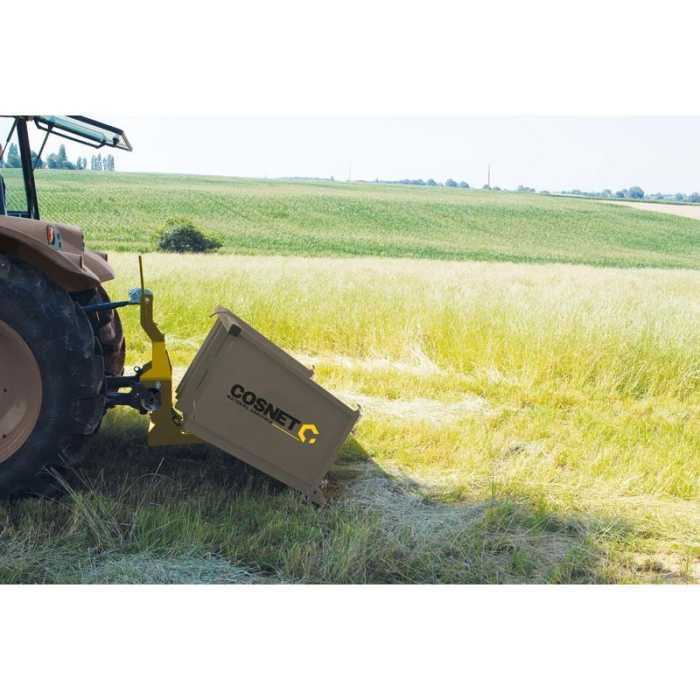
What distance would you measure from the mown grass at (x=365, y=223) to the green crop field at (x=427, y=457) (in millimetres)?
15448

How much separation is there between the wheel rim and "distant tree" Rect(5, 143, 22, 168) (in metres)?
1.18

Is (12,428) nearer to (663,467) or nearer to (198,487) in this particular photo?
(198,487)

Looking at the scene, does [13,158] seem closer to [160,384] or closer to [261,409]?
[160,384]

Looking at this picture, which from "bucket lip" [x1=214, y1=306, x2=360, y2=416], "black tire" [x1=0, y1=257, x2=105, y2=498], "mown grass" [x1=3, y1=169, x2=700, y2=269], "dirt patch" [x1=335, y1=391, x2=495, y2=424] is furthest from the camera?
"mown grass" [x1=3, y1=169, x2=700, y2=269]

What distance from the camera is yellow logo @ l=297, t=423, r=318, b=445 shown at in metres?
3.84

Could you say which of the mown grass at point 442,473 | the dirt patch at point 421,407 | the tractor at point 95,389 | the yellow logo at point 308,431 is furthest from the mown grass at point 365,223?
the yellow logo at point 308,431

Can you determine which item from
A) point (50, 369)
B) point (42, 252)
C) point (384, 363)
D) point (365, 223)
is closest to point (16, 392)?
point (50, 369)

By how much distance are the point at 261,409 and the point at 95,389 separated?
0.75 m

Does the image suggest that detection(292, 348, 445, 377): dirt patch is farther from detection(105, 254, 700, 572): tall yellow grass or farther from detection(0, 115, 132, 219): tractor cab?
detection(0, 115, 132, 219): tractor cab

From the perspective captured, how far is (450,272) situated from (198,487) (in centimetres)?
939

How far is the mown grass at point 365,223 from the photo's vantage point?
91.7 ft

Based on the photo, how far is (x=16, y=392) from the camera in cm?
356

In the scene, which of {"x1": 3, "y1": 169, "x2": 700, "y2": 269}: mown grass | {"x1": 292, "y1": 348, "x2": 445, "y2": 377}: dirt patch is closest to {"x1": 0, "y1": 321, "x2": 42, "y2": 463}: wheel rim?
{"x1": 292, "y1": 348, "x2": 445, "y2": 377}: dirt patch

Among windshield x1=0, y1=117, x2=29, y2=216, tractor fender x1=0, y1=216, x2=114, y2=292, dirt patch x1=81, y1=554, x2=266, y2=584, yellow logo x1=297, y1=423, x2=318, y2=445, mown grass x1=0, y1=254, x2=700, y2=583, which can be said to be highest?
windshield x1=0, y1=117, x2=29, y2=216
